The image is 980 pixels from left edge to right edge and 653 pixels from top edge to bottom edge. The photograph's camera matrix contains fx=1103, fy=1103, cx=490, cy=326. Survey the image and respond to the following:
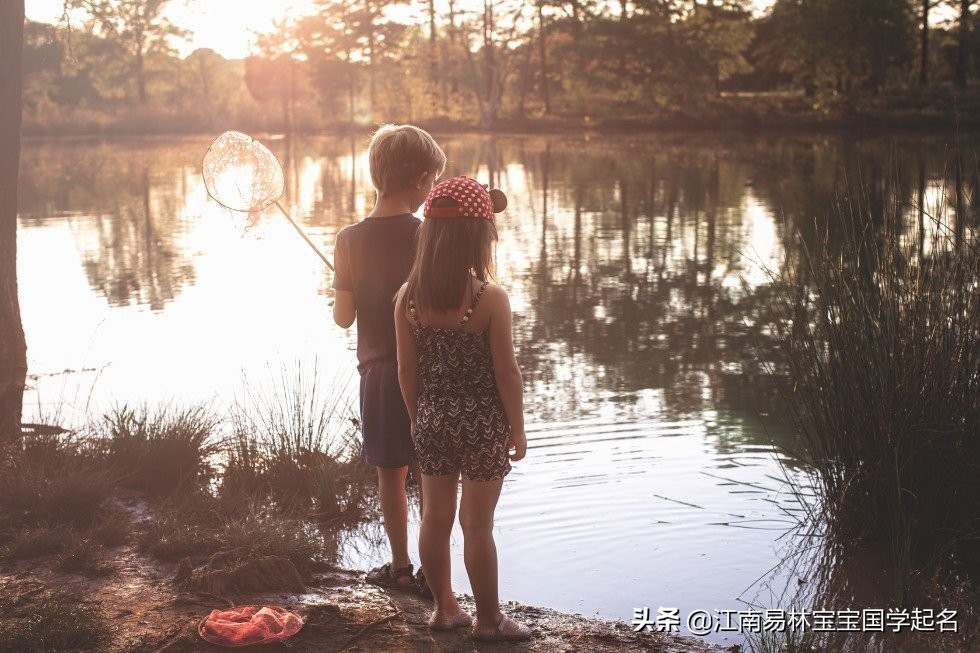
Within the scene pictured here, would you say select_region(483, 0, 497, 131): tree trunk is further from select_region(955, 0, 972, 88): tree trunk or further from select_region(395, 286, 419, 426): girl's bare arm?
select_region(395, 286, 419, 426): girl's bare arm

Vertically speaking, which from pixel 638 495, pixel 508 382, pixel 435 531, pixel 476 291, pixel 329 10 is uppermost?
pixel 329 10

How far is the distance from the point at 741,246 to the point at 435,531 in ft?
31.8

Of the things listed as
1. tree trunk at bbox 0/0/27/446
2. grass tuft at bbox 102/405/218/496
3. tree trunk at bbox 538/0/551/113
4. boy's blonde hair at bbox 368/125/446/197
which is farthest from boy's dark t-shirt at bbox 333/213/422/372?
tree trunk at bbox 538/0/551/113

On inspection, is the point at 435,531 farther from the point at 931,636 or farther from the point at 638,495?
the point at 638,495

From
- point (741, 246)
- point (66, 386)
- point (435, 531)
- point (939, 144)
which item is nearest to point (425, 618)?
point (435, 531)

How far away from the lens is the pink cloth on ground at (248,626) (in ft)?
10.4

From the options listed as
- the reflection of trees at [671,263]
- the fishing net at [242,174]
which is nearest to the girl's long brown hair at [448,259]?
the fishing net at [242,174]

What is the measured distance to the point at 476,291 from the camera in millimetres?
2990

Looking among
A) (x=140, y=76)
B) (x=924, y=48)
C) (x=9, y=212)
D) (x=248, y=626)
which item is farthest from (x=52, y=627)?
(x=140, y=76)

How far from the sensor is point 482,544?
10.5 ft

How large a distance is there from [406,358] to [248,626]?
0.91 metres

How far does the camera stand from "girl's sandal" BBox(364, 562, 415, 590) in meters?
3.80

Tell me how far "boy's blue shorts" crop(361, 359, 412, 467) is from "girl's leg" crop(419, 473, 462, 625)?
0.89 feet

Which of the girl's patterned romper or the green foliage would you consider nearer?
the girl's patterned romper
